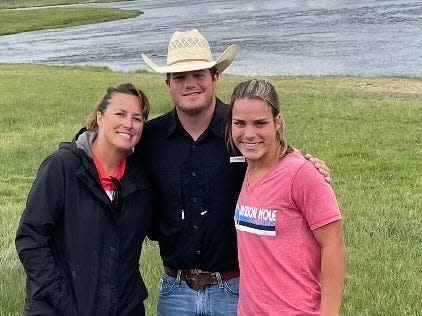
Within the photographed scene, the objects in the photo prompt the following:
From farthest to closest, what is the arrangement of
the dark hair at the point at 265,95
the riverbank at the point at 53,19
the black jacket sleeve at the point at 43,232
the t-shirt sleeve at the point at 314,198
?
the riverbank at the point at 53,19
the black jacket sleeve at the point at 43,232
the dark hair at the point at 265,95
the t-shirt sleeve at the point at 314,198

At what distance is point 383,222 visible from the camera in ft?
26.2

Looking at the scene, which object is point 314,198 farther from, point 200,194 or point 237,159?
point 200,194

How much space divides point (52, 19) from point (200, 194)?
75.0 metres

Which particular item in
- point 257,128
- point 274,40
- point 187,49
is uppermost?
point 187,49

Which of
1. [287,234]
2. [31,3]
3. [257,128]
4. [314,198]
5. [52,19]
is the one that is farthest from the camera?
[31,3]

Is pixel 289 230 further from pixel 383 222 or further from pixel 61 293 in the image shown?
pixel 383 222

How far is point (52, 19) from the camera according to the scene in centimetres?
7556

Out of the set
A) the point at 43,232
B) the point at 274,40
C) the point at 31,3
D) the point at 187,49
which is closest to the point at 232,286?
the point at 43,232

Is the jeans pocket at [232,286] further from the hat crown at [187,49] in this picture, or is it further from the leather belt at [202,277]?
the hat crown at [187,49]

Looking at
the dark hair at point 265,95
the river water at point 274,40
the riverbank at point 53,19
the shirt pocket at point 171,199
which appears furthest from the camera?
the riverbank at point 53,19

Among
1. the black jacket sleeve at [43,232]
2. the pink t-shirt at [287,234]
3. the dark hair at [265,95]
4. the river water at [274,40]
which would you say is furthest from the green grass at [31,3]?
the pink t-shirt at [287,234]

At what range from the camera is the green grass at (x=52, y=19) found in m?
69.9

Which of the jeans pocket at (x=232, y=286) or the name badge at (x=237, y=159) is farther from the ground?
the name badge at (x=237, y=159)

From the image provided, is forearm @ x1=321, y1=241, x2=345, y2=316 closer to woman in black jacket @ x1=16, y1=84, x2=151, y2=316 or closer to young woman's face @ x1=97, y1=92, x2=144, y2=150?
woman in black jacket @ x1=16, y1=84, x2=151, y2=316
